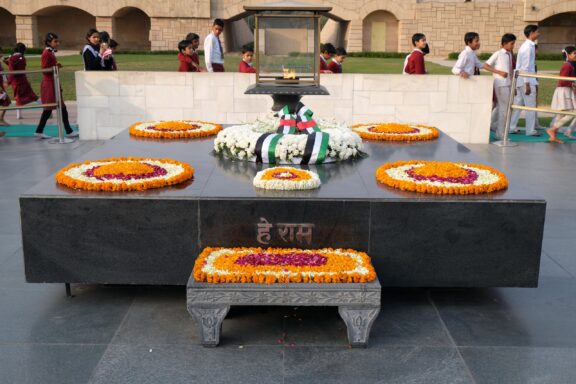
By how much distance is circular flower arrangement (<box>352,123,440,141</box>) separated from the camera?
7.04 meters

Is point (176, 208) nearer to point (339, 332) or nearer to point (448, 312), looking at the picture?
point (339, 332)

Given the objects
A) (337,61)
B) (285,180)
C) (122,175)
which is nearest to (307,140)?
(285,180)

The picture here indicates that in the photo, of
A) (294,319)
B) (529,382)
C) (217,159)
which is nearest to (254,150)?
(217,159)

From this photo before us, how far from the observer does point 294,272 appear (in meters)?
3.88

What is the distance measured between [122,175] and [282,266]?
4.94 ft

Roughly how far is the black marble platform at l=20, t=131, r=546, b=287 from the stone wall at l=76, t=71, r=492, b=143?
593cm

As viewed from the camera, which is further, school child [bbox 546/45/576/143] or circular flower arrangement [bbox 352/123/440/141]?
school child [bbox 546/45/576/143]

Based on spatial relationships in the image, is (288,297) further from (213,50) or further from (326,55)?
(213,50)

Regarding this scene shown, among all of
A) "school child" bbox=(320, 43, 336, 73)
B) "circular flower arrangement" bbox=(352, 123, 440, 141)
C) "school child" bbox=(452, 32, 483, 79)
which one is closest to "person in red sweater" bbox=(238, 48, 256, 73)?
"school child" bbox=(320, 43, 336, 73)

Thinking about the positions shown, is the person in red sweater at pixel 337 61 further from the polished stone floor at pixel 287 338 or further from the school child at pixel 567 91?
the polished stone floor at pixel 287 338

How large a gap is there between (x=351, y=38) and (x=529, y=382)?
34040 mm

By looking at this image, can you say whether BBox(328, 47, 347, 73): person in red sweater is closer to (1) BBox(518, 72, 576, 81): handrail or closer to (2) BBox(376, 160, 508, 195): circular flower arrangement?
(1) BBox(518, 72, 576, 81): handrail

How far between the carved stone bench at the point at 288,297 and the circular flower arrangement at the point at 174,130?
347 centimetres

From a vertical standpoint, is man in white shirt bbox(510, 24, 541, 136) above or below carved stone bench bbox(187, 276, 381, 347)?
above
